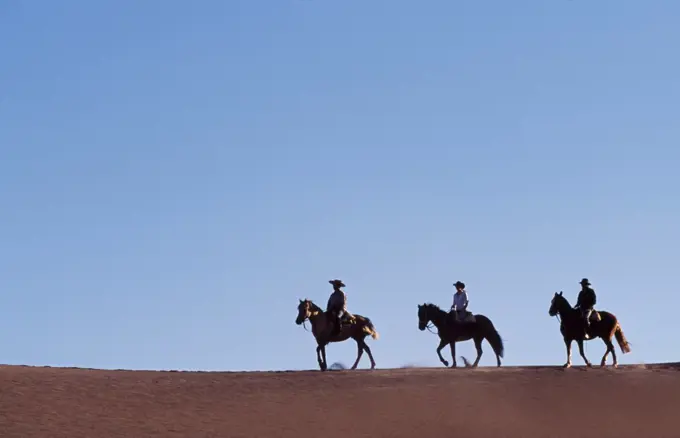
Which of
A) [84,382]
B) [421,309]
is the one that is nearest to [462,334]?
[421,309]

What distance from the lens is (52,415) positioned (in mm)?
35781

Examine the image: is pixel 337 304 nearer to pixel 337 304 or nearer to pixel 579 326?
pixel 337 304

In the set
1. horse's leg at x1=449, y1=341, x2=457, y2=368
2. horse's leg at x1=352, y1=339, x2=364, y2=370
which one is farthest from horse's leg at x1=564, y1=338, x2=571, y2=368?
horse's leg at x1=352, y1=339, x2=364, y2=370

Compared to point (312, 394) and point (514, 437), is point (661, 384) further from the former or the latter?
point (312, 394)

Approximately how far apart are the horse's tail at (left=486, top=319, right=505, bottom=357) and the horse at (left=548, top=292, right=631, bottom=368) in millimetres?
2095

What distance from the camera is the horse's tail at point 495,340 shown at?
4244 cm

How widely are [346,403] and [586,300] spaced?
7442mm

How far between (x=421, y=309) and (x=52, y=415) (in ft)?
35.5

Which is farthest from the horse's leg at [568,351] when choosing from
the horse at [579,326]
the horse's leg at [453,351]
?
the horse's leg at [453,351]

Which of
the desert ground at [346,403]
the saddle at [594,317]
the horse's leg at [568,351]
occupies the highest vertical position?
the saddle at [594,317]

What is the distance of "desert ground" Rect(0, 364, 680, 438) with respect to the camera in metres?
34.9

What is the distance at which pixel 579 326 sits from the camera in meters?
40.7

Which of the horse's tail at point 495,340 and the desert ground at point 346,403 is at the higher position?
the horse's tail at point 495,340

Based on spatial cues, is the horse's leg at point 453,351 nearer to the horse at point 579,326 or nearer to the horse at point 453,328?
the horse at point 453,328
